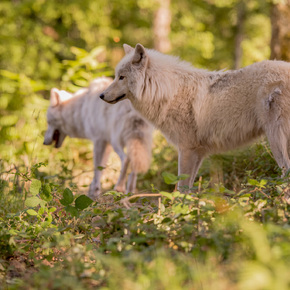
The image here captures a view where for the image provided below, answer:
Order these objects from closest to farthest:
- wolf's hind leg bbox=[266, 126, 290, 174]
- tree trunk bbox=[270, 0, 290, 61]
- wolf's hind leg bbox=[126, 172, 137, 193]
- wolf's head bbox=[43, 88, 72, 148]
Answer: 1. wolf's hind leg bbox=[266, 126, 290, 174]
2. wolf's hind leg bbox=[126, 172, 137, 193]
3. tree trunk bbox=[270, 0, 290, 61]
4. wolf's head bbox=[43, 88, 72, 148]

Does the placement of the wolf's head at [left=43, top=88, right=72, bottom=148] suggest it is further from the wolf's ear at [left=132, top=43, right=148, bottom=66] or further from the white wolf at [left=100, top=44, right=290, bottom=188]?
the wolf's ear at [left=132, top=43, right=148, bottom=66]

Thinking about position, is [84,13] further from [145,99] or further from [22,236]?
[22,236]

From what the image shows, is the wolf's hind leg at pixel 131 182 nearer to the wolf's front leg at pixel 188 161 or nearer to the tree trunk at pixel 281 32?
the wolf's front leg at pixel 188 161

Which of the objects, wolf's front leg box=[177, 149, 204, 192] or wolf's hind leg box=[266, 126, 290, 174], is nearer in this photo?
wolf's hind leg box=[266, 126, 290, 174]

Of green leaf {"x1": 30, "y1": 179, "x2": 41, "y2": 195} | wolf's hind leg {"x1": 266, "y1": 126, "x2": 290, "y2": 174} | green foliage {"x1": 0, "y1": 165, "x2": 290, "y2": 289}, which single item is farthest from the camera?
wolf's hind leg {"x1": 266, "y1": 126, "x2": 290, "y2": 174}

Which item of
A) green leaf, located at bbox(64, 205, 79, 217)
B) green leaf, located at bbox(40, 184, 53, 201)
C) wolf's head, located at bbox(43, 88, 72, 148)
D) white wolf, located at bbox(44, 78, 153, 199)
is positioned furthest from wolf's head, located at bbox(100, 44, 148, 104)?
wolf's head, located at bbox(43, 88, 72, 148)

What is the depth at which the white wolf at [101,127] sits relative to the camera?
6.42m

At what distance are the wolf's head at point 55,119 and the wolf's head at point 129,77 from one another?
3564 mm

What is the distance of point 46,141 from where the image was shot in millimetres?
8305

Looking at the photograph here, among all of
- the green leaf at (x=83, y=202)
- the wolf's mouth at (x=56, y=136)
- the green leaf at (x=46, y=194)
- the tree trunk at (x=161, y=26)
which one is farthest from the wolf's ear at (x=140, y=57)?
the tree trunk at (x=161, y=26)

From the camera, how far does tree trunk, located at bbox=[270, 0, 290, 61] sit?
7.63 metres

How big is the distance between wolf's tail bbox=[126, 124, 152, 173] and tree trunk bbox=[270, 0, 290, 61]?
298 cm

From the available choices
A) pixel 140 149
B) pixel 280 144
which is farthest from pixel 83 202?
pixel 140 149

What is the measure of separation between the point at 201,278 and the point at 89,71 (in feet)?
27.0
